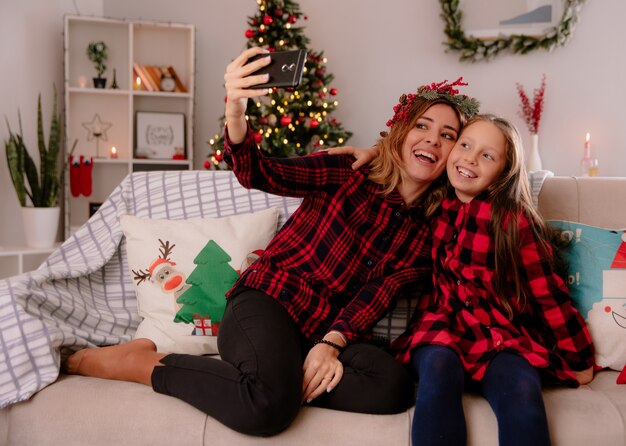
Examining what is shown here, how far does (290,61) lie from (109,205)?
3.20 ft

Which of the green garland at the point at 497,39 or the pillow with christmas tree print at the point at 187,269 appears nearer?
the pillow with christmas tree print at the point at 187,269

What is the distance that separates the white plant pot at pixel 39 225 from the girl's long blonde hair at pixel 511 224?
273 cm

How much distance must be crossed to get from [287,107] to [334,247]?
2063mm

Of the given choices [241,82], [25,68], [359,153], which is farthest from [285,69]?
[25,68]

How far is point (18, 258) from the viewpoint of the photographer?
357 centimetres

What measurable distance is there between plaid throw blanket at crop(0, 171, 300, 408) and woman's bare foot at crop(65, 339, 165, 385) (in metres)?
0.06

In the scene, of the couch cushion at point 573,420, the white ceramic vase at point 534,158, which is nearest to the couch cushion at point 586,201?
the couch cushion at point 573,420

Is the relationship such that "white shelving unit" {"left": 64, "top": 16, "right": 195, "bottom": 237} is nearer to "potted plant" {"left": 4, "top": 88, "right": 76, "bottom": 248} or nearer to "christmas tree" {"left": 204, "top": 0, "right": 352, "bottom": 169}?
"potted plant" {"left": 4, "top": 88, "right": 76, "bottom": 248}

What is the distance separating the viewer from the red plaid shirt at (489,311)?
1556mm

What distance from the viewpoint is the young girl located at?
1.50 metres

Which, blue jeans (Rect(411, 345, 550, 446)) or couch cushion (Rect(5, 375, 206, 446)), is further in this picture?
couch cushion (Rect(5, 375, 206, 446))

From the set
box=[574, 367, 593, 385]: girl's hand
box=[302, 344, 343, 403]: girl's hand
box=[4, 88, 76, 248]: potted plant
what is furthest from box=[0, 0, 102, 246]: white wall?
box=[574, 367, 593, 385]: girl's hand

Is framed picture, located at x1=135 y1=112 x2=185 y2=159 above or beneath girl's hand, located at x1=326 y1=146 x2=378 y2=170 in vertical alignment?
above

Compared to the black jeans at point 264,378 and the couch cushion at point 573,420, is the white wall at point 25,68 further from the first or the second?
the couch cushion at point 573,420
